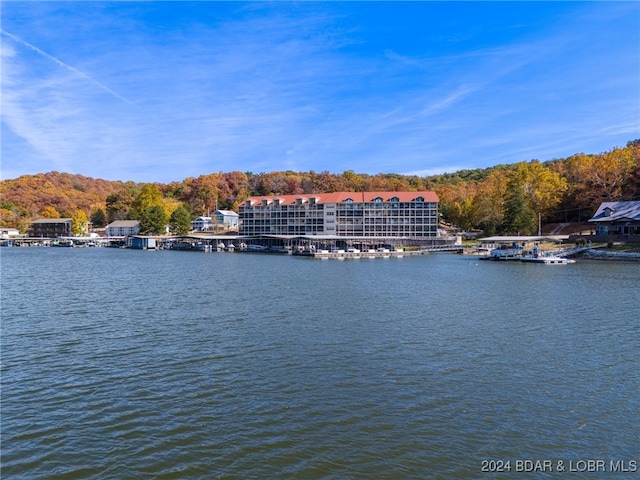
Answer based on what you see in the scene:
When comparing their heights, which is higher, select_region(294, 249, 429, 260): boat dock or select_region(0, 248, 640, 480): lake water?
select_region(294, 249, 429, 260): boat dock

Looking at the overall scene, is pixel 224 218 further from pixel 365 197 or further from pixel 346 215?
pixel 365 197

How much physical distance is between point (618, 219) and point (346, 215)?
47.2 metres

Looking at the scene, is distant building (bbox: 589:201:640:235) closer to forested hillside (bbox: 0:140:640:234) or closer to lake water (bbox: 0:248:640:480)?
forested hillside (bbox: 0:140:640:234)

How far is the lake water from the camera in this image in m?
7.88

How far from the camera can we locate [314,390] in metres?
10.9

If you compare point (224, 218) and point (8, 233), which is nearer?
point (8, 233)

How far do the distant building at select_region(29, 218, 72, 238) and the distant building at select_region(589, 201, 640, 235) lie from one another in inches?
4479

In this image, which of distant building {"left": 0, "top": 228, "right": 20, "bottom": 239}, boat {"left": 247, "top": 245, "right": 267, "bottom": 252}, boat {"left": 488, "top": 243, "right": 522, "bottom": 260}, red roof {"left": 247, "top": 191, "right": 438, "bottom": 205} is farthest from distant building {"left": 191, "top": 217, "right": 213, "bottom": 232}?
boat {"left": 488, "top": 243, "right": 522, "bottom": 260}

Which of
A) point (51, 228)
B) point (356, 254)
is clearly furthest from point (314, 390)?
point (51, 228)

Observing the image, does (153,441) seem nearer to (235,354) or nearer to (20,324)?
(235,354)

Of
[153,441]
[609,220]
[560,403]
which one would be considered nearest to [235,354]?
[153,441]

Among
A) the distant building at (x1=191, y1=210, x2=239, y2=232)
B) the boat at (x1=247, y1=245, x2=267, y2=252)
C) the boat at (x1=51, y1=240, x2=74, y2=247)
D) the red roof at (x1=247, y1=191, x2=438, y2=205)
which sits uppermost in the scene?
the red roof at (x1=247, y1=191, x2=438, y2=205)

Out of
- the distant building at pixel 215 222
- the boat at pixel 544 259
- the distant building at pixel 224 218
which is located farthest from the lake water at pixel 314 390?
the distant building at pixel 215 222

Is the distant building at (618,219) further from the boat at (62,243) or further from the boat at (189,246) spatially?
the boat at (62,243)
